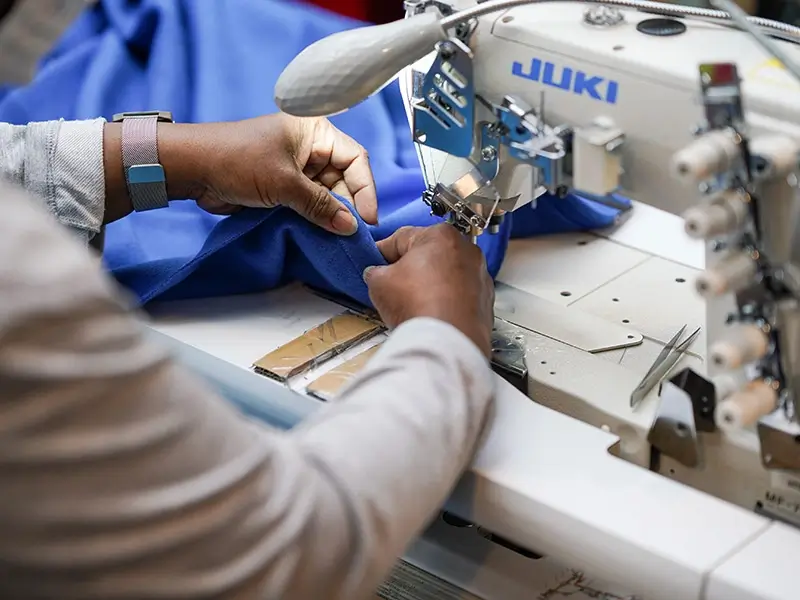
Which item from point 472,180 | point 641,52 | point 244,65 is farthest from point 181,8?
point 641,52

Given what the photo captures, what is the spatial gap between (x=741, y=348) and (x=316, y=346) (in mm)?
461

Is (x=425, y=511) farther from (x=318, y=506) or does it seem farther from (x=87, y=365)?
(x=87, y=365)

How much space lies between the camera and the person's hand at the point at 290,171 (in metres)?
1.25

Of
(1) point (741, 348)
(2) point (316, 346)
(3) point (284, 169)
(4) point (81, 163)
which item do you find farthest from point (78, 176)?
(1) point (741, 348)

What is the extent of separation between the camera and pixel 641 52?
3.14 ft

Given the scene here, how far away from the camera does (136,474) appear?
644 millimetres

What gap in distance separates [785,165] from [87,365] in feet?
1.71

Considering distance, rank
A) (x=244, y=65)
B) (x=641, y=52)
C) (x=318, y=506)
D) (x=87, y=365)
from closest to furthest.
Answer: (x=87, y=365)
(x=318, y=506)
(x=641, y=52)
(x=244, y=65)

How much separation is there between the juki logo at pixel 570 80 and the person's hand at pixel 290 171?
0.30 m

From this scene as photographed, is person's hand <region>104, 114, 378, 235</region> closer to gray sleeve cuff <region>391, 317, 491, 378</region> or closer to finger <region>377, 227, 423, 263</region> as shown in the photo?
finger <region>377, 227, 423, 263</region>

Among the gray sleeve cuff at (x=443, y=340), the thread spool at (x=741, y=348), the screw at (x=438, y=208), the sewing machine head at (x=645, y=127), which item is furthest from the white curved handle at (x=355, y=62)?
the thread spool at (x=741, y=348)

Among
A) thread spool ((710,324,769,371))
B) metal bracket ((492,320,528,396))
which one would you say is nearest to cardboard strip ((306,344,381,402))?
metal bracket ((492,320,528,396))

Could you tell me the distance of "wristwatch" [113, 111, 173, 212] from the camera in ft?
4.35

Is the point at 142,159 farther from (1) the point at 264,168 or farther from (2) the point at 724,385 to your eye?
(2) the point at 724,385
